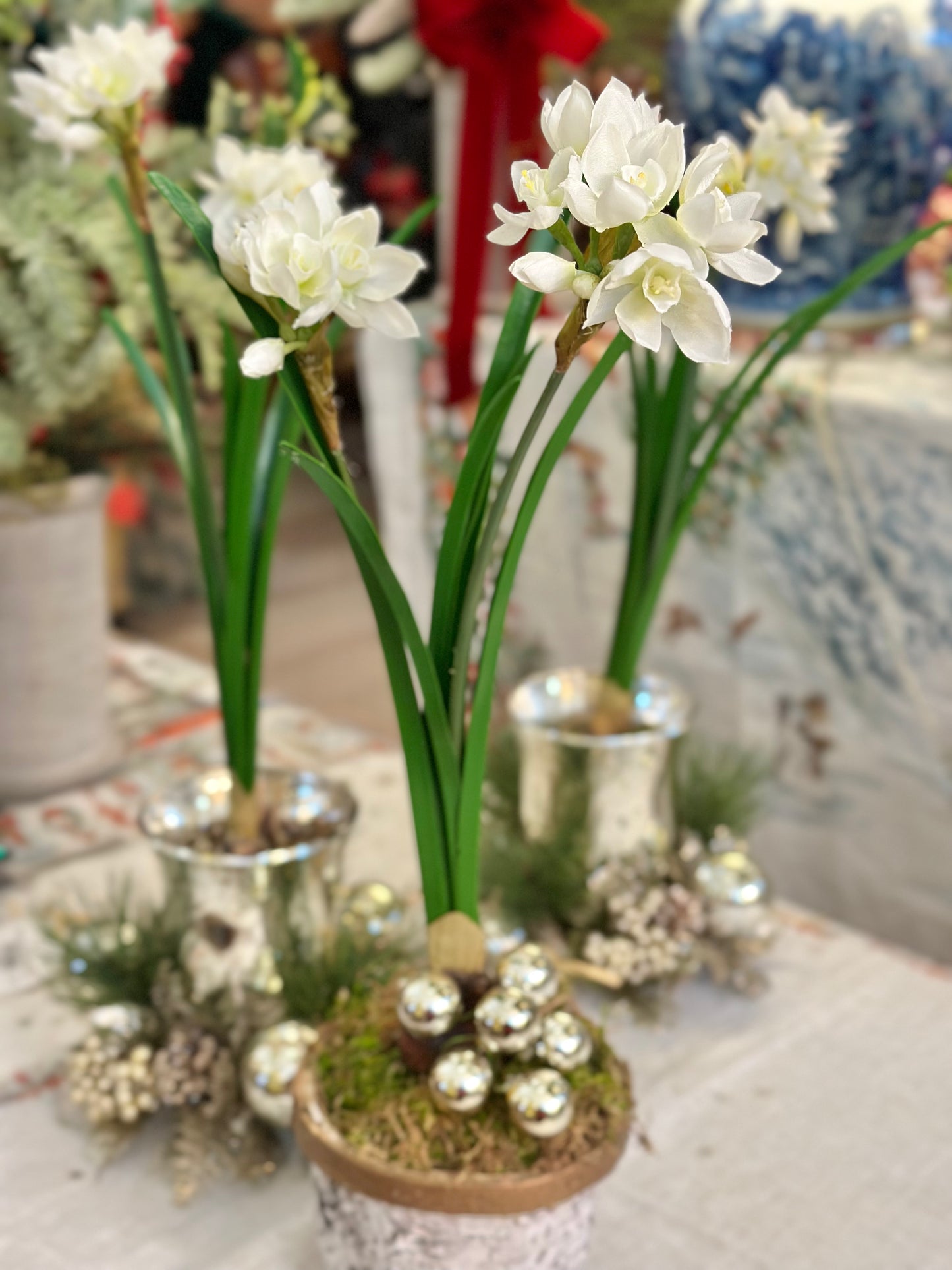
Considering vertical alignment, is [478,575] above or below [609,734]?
above

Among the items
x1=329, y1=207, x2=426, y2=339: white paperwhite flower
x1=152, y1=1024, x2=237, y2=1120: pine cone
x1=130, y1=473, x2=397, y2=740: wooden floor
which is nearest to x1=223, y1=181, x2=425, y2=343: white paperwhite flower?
x1=329, y1=207, x2=426, y2=339: white paperwhite flower

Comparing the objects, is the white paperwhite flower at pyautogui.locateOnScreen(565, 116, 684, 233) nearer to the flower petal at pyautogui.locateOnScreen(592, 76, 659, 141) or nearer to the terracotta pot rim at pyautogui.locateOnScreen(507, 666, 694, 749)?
the flower petal at pyautogui.locateOnScreen(592, 76, 659, 141)

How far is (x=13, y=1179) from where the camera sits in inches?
21.2

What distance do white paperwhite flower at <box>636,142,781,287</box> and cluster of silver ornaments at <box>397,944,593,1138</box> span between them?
253mm

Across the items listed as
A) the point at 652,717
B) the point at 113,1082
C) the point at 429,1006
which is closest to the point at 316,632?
the point at 652,717

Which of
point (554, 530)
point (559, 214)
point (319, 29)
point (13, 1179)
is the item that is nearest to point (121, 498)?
point (554, 530)

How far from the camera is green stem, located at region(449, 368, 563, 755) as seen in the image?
14.9 inches

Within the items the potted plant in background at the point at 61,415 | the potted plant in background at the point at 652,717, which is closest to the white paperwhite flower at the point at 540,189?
the potted plant in background at the point at 652,717

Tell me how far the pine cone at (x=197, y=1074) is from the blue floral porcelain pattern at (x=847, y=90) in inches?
25.8

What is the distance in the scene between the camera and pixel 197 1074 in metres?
0.55

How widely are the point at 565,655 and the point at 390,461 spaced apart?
26cm

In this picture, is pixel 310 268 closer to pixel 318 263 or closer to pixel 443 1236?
pixel 318 263

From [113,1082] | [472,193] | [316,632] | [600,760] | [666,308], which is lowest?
[316,632]

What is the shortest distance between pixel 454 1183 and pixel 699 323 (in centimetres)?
27
